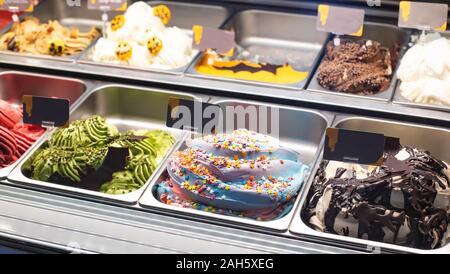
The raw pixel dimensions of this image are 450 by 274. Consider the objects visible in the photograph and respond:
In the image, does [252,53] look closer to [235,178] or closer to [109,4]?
[109,4]

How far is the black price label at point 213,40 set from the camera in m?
2.74

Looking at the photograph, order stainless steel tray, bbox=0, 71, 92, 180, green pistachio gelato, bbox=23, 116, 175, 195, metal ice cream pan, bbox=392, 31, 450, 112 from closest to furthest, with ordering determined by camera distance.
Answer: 1. green pistachio gelato, bbox=23, 116, 175, 195
2. metal ice cream pan, bbox=392, 31, 450, 112
3. stainless steel tray, bbox=0, 71, 92, 180

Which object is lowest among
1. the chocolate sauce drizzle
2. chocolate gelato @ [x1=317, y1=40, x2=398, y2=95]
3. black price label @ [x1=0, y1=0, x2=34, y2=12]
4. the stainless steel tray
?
the stainless steel tray

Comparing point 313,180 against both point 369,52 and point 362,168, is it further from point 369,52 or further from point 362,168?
point 369,52

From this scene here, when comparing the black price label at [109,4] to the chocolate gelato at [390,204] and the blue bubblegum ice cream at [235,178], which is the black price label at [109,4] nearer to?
the blue bubblegum ice cream at [235,178]

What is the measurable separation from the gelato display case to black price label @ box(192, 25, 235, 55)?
0.01 m

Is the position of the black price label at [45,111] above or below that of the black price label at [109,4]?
below

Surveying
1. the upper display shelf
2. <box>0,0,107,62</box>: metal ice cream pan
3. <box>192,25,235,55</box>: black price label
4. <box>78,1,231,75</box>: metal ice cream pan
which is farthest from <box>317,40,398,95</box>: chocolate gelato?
<box>0,0,107,62</box>: metal ice cream pan

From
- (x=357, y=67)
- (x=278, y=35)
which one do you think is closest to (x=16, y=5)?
(x=278, y=35)

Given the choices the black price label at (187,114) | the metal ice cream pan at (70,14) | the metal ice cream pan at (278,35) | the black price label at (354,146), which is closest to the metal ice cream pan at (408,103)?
the black price label at (354,146)

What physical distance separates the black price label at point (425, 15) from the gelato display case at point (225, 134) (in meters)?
0.11

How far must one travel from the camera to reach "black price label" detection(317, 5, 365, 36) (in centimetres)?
263

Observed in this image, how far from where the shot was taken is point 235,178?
2113 mm

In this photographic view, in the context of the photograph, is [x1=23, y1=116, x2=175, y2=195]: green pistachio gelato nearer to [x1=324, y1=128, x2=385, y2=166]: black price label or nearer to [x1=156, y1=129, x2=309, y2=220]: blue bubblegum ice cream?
[x1=156, y1=129, x2=309, y2=220]: blue bubblegum ice cream
